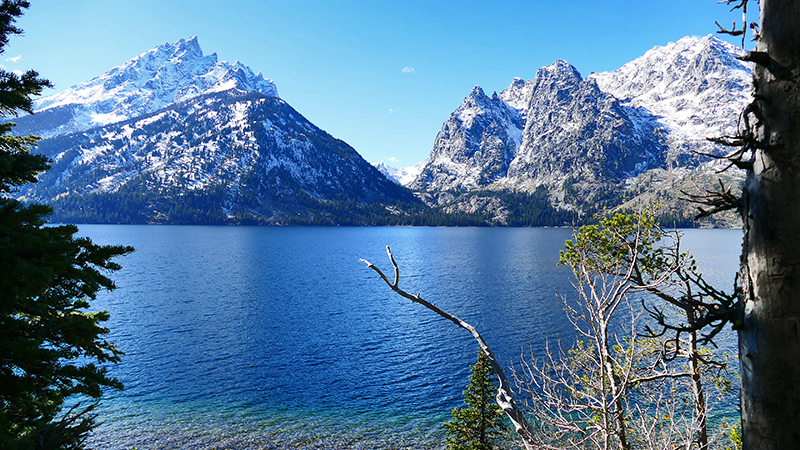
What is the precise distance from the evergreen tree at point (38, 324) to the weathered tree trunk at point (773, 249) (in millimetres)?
10041

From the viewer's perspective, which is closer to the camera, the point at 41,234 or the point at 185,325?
the point at 41,234

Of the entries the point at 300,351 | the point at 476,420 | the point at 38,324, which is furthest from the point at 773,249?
the point at 300,351

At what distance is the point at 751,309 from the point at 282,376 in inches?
1780

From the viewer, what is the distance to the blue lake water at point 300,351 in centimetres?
3297

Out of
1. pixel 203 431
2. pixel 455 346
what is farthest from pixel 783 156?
pixel 455 346

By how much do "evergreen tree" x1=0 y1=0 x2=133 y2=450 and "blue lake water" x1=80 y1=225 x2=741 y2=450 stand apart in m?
20.2

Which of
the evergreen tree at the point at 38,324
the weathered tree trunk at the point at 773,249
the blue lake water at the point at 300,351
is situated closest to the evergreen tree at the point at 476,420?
the blue lake water at the point at 300,351

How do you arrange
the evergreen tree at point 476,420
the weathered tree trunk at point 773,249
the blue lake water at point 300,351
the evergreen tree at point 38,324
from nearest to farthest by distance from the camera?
the weathered tree trunk at point 773,249, the evergreen tree at point 38,324, the evergreen tree at point 476,420, the blue lake water at point 300,351

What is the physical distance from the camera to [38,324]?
361 inches

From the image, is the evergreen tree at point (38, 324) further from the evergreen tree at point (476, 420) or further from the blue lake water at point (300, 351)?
the blue lake water at point (300, 351)

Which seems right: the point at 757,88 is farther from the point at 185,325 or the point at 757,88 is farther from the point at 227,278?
the point at 227,278

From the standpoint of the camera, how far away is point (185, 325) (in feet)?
191

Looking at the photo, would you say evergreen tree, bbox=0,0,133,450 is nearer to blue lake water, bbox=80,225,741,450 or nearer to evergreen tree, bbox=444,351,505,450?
evergreen tree, bbox=444,351,505,450

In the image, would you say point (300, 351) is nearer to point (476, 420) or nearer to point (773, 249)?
point (476, 420)
